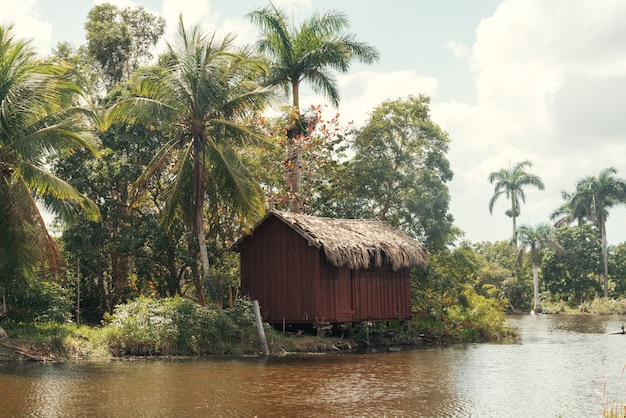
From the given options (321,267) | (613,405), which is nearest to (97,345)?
(321,267)

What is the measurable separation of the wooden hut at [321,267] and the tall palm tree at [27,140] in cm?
634

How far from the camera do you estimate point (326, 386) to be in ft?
45.4

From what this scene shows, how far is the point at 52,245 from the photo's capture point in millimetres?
19359

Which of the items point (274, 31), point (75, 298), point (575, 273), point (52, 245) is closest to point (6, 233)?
point (52, 245)

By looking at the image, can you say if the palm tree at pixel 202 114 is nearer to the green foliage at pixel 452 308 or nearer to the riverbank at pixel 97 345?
the riverbank at pixel 97 345

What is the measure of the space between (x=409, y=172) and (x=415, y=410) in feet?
61.6

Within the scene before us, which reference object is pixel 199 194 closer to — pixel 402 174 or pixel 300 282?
pixel 300 282

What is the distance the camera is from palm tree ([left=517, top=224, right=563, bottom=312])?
174ft

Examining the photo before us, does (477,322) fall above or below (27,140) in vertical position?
below

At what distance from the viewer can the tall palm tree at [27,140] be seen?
56.9 feet

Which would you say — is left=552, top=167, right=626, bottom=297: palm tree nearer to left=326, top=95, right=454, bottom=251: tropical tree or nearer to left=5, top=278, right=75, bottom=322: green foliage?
left=326, top=95, right=454, bottom=251: tropical tree

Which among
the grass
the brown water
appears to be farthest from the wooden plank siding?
the grass

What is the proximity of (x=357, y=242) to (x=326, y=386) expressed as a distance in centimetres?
870

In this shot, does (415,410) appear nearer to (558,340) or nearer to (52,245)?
(52,245)
